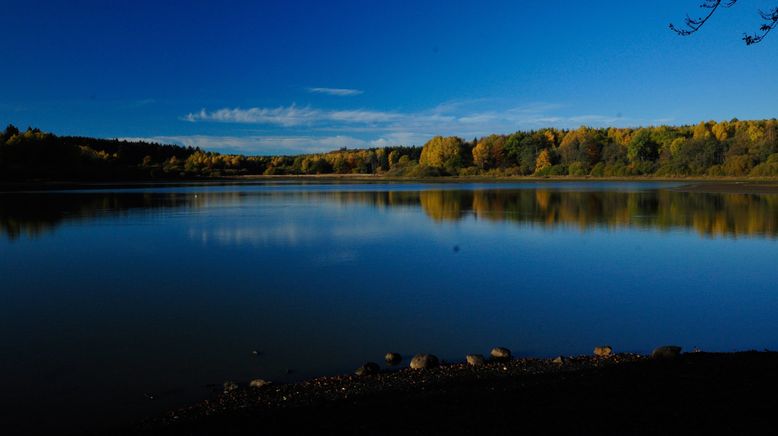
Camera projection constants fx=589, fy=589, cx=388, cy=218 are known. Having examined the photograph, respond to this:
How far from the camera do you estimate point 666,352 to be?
23.8ft

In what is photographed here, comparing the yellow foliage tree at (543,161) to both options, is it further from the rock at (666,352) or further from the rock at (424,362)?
the rock at (424,362)

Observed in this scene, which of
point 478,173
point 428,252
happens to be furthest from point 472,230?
point 478,173

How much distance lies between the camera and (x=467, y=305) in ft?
34.1

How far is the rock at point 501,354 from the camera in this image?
7371mm

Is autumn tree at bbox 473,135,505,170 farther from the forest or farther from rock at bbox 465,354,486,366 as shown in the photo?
rock at bbox 465,354,486,366

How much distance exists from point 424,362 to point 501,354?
1.06 meters

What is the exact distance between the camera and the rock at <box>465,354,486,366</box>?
709 cm

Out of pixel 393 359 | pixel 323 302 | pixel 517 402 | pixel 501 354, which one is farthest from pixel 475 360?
pixel 323 302

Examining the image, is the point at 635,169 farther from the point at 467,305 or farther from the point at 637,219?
the point at 467,305

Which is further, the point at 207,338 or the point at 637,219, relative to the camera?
the point at 637,219

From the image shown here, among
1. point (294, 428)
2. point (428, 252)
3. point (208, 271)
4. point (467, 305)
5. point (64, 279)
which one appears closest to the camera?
point (294, 428)

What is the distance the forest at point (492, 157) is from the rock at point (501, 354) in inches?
2874

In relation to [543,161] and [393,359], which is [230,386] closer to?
[393,359]

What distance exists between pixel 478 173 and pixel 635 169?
34.5m
